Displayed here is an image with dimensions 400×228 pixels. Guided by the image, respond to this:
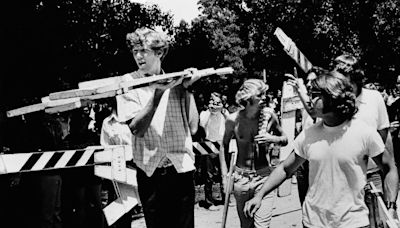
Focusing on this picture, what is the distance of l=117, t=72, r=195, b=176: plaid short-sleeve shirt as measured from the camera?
14.2 feet

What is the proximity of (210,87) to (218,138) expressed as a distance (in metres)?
27.4

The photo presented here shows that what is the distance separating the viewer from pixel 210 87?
3850 centimetres

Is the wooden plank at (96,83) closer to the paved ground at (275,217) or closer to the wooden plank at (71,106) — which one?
the wooden plank at (71,106)

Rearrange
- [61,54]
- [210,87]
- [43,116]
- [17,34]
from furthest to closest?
[210,87] < [61,54] < [17,34] < [43,116]

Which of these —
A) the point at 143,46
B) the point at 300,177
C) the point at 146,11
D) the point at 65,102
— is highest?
the point at 146,11

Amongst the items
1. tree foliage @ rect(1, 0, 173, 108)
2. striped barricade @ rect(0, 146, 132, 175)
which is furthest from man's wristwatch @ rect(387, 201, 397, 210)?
tree foliage @ rect(1, 0, 173, 108)

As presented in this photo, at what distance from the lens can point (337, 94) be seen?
3.78m

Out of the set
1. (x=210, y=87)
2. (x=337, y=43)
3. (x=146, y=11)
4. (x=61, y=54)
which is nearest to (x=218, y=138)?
(x=61, y=54)

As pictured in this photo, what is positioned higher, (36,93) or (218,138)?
(36,93)

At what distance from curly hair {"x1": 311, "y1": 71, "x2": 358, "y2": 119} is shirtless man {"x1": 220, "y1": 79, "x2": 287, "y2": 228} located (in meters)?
2.34

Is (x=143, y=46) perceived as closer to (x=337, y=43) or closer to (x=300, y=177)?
(x=300, y=177)

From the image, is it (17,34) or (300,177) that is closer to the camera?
(300,177)

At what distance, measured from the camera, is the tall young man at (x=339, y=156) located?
12.4 ft

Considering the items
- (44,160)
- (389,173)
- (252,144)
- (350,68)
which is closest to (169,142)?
(389,173)
